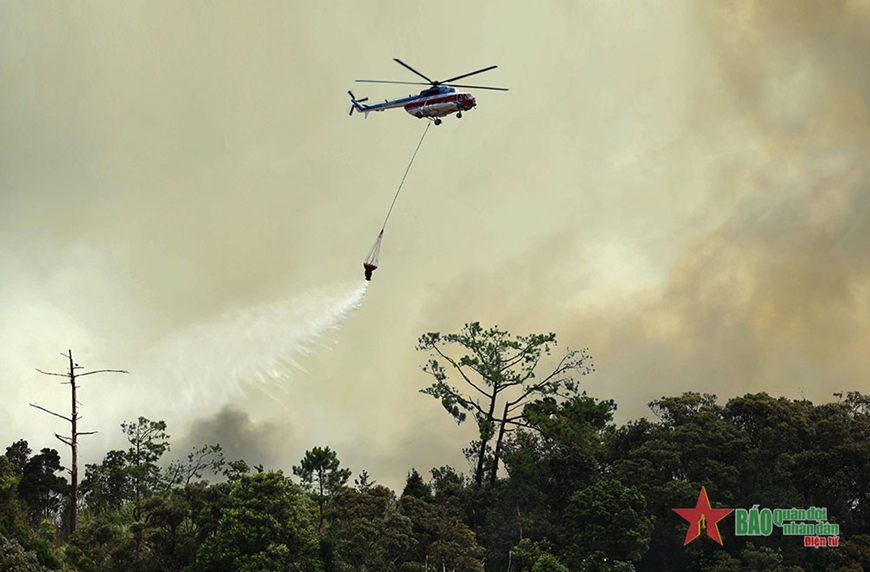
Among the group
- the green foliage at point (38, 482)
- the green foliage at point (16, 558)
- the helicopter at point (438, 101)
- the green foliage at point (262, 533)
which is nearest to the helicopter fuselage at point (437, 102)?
the helicopter at point (438, 101)

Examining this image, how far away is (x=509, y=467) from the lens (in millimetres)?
49812

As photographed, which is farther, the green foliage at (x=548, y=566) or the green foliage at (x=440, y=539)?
the green foliage at (x=440, y=539)

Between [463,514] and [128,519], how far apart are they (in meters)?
17.7

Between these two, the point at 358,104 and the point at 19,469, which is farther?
the point at 19,469

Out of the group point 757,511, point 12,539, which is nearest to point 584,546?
point 757,511

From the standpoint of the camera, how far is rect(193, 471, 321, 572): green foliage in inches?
1443

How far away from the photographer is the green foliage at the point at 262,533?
36.7m

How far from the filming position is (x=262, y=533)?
37.1m

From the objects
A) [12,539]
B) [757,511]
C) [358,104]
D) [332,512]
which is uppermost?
[358,104]

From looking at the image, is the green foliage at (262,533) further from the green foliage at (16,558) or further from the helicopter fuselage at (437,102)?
the helicopter fuselage at (437,102)

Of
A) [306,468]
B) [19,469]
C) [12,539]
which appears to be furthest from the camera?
[19,469]

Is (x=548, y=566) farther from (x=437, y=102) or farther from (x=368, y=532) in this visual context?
(x=437, y=102)

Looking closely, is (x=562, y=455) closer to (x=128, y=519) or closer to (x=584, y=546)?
(x=584, y=546)

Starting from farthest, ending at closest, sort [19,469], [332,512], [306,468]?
[19,469] → [306,468] → [332,512]
